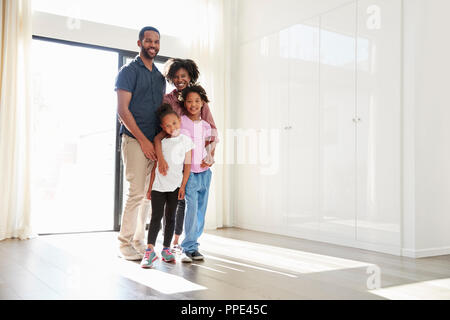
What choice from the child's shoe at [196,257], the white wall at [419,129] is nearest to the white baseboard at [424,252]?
the white wall at [419,129]

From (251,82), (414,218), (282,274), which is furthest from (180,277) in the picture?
(251,82)

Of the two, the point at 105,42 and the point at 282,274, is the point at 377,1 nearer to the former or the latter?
the point at 282,274

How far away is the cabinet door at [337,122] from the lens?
3270mm

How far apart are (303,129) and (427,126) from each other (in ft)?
3.45

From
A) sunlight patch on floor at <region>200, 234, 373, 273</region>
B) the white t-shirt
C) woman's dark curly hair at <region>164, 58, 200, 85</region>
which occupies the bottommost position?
sunlight patch on floor at <region>200, 234, 373, 273</region>

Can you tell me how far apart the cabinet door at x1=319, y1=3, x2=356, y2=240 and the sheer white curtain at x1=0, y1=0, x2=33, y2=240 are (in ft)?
8.08

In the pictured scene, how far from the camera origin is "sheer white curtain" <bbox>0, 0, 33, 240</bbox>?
133 inches

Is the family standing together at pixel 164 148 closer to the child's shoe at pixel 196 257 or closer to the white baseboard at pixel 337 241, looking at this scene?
the child's shoe at pixel 196 257

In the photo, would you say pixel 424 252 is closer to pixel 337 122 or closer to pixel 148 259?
pixel 337 122

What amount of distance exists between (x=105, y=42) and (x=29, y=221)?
69.2 inches

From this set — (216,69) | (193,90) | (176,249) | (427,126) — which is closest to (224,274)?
(176,249)

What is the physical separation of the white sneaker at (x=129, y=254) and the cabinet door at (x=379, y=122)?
1681 millimetres

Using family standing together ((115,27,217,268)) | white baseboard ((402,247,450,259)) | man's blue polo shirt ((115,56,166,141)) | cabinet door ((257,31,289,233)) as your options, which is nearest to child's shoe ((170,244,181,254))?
family standing together ((115,27,217,268))

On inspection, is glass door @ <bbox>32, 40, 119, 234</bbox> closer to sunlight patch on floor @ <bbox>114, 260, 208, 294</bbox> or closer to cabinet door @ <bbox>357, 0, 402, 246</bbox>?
sunlight patch on floor @ <bbox>114, 260, 208, 294</bbox>
